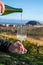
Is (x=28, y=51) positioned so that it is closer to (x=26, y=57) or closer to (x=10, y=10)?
(x=26, y=57)

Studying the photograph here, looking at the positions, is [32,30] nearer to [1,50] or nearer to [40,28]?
[40,28]

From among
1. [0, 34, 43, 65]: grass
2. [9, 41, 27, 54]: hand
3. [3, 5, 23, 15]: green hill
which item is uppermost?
[3, 5, 23, 15]: green hill

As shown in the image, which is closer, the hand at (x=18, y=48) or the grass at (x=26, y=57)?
the grass at (x=26, y=57)

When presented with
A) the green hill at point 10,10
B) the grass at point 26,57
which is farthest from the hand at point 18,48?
the green hill at point 10,10

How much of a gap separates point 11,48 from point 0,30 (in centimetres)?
61

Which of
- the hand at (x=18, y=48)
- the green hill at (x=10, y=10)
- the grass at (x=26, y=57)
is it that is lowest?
the grass at (x=26, y=57)

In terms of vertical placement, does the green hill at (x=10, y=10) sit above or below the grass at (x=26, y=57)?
above

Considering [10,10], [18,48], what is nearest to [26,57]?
[18,48]

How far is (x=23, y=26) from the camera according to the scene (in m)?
3.22

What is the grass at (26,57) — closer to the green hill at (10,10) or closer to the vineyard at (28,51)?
the vineyard at (28,51)

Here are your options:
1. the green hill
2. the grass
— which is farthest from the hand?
the green hill

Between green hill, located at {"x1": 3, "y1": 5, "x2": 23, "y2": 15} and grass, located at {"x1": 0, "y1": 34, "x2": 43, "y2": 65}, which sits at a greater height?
green hill, located at {"x1": 3, "y1": 5, "x2": 23, "y2": 15}

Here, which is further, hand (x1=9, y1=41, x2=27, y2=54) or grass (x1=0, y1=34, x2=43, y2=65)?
hand (x1=9, y1=41, x2=27, y2=54)

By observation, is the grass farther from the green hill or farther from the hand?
the green hill
